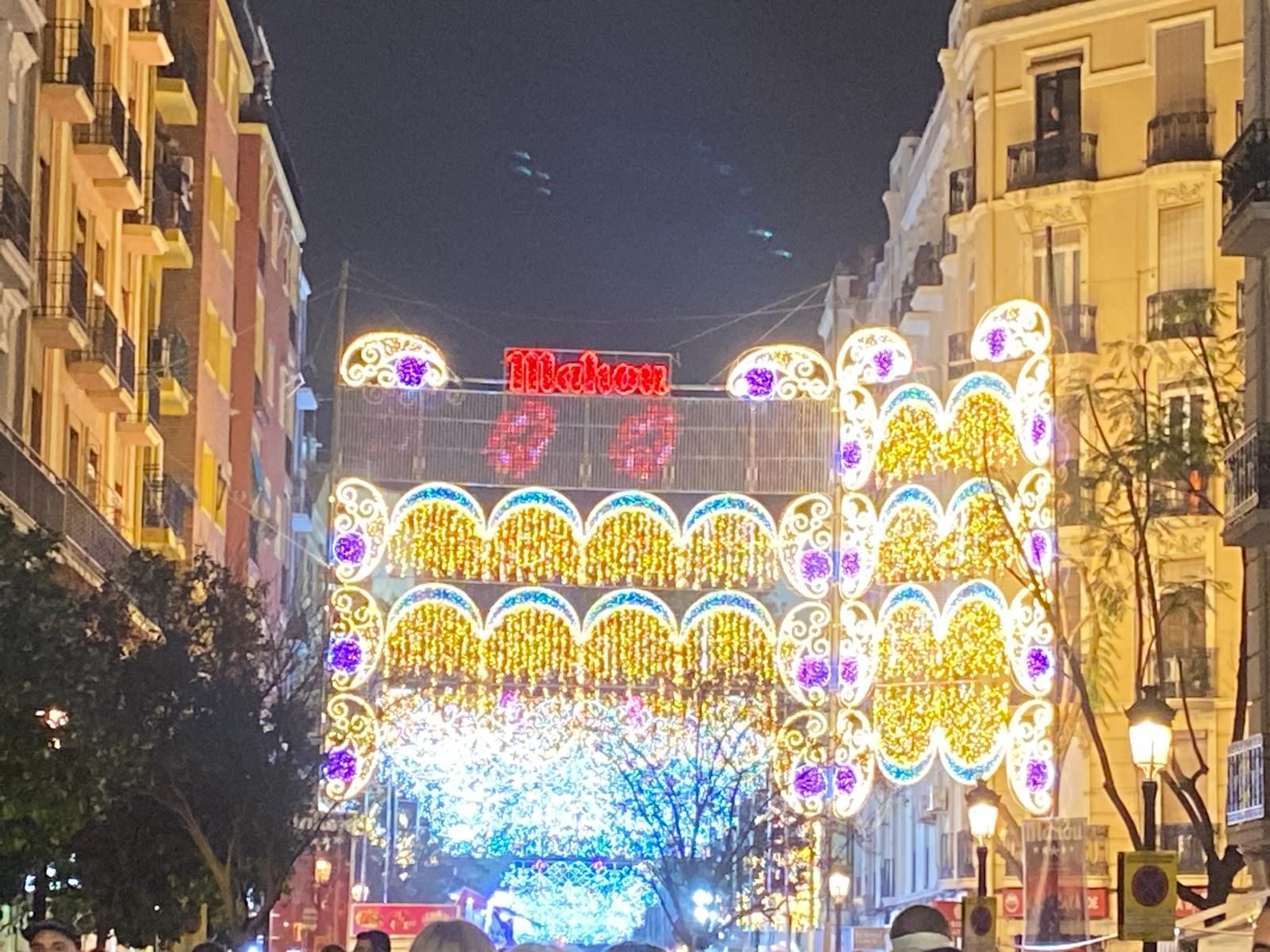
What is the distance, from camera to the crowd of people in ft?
28.5

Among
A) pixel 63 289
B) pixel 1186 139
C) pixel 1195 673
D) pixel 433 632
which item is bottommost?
pixel 1195 673

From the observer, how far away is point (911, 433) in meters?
44.1

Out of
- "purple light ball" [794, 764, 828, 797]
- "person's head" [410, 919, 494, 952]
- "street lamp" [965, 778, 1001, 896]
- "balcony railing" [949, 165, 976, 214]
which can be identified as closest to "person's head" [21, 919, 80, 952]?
"person's head" [410, 919, 494, 952]

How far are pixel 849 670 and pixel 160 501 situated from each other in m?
13.5

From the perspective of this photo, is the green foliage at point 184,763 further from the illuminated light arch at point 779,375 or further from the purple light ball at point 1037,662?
the purple light ball at point 1037,662

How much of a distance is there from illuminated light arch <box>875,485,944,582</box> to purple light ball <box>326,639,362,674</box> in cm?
842

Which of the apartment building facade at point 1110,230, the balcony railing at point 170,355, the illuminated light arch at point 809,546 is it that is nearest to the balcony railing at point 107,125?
the balcony railing at point 170,355

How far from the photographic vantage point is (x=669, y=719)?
48.2 metres

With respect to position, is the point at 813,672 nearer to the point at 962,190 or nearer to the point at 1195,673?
the point at 1195,673

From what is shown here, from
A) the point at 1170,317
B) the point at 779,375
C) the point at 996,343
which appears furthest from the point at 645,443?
the point at 1170,317

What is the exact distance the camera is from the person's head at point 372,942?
46.3ft

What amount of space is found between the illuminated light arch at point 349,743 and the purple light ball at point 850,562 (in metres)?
7.85

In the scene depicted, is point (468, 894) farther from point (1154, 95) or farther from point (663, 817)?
point (1154, 95)

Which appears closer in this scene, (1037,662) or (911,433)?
(1037,662)
